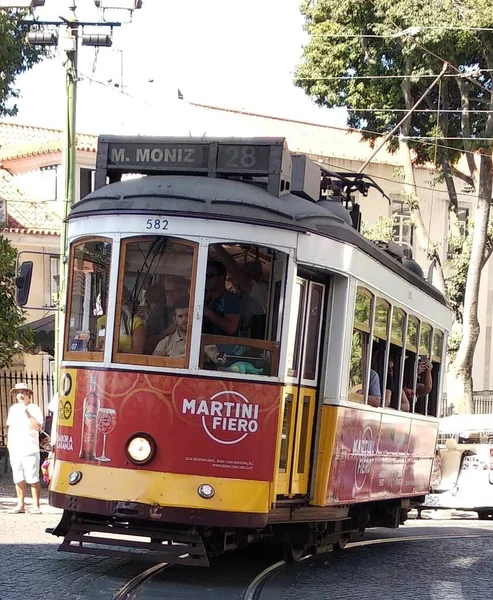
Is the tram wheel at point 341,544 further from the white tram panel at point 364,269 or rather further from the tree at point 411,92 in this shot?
the tree at point 411,92

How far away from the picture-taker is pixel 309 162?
401 inches

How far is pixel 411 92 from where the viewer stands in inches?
1058

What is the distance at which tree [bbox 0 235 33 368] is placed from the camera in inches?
718

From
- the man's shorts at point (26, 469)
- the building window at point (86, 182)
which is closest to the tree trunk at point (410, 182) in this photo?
the man's shorts at point (26, 469)

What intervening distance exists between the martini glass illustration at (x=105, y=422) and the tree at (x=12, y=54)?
1311cm

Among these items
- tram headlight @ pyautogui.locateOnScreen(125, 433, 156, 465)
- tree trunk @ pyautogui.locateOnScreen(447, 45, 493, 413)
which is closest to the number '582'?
tram headlight @ pyautogui.locateOnScreen(125, 433, 156, 465)

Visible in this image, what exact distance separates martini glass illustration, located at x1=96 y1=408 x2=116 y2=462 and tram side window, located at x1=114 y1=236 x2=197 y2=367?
1.28 feet

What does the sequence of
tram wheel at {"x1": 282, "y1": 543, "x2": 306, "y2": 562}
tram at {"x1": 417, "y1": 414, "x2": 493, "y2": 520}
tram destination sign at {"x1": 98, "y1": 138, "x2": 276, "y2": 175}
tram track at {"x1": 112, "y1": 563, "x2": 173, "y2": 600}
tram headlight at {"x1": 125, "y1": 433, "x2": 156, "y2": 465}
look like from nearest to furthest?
tram track at {"x1": 112, "y1": 563, "x2": 173, "y2": 600} < tram headlight at {"x1": 125, "y1": 433, "x2": 156, "y2": 465} < tram destination sign at {"x1": 98, "y1": 138, "x2": 276, "y2": 175} < tram wheel at {"x1": 282, "y1": 543, "x2": 306, "y2": 562} < tram at {"x1": 417, "y1": 414, "x2": 493, "y2": 520}

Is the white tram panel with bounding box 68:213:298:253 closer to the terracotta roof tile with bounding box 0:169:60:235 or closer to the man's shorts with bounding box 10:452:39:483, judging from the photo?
the man's shorts with bounding box 10:452:39:483

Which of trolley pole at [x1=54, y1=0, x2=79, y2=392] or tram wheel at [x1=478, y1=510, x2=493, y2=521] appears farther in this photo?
tram wheel at [x1=478, y1=510, x2=493, y2=521]

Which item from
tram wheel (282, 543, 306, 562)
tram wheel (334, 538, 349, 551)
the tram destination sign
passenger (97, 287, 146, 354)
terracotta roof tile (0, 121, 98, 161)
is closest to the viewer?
passenger (97, 287, 146, 354)

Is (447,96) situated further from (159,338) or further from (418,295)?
(159,338)

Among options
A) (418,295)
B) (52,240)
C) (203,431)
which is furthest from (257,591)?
(52,240)

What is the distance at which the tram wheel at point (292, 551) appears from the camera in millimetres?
10688
